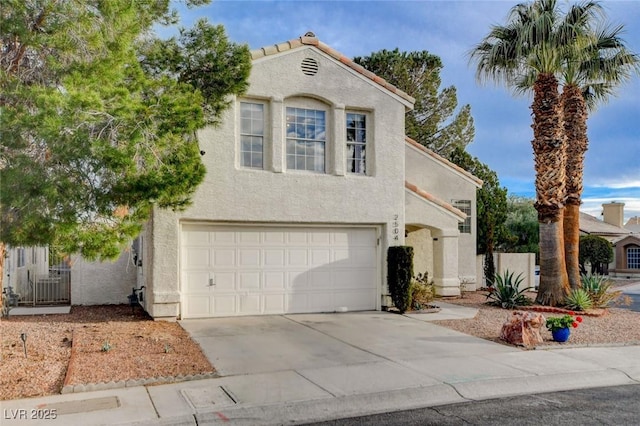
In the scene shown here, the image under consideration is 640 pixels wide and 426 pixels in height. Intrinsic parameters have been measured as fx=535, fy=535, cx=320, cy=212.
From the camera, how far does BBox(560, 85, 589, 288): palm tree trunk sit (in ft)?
55.2

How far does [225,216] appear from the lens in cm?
1293

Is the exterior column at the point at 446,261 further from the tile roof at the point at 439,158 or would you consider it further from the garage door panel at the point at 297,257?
the garage door panel at the point at 297,257

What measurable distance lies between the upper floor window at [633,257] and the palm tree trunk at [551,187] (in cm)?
2315

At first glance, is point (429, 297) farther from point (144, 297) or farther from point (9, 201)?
point (9, 201)

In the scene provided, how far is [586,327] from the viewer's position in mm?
12656

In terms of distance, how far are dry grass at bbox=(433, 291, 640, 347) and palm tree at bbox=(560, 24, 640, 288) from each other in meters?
2.37

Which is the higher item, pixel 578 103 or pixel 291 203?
pixel 578 103

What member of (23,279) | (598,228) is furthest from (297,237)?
(598,228)

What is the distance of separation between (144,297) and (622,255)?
32.8 metres

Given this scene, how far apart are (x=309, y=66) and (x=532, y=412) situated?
10.0 m

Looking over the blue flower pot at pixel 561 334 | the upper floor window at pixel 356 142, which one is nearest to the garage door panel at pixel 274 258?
the upper floor window at pixel 356 142

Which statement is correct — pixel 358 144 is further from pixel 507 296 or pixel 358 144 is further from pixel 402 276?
pixel 507 296

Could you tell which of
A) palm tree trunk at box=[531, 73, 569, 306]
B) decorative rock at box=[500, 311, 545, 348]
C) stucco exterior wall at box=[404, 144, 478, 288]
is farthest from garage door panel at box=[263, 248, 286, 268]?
palm tree trunk at box=[531, 73, 569, 306]

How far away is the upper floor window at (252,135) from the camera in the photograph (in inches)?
526
